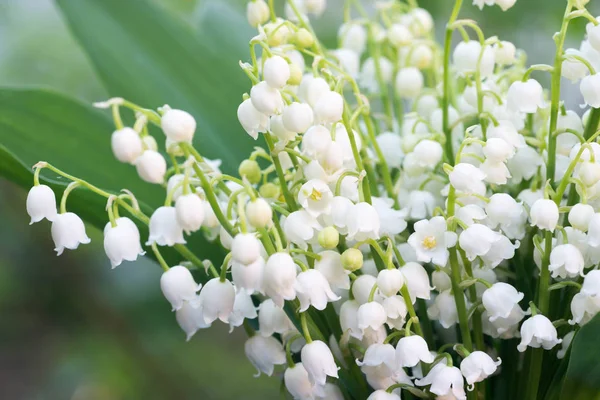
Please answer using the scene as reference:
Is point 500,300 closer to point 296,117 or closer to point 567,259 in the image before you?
point 567,259

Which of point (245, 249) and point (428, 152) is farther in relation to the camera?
point (428, 152)

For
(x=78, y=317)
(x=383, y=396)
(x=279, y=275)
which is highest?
(x=279, y=275)

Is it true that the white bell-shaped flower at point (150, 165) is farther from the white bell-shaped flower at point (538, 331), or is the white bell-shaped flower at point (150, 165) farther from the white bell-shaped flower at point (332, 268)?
the white bell-shaped flower at point (538, 331)

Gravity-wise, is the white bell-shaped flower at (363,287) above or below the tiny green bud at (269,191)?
below

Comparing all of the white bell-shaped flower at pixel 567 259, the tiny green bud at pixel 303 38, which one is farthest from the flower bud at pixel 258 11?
the white bell-shaped flower at pixel 567 259

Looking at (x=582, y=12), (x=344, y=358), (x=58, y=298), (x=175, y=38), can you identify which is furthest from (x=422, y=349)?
(x=58, y=298)

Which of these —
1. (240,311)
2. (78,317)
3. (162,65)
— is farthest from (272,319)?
(78,317)

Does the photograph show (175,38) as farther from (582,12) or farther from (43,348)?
(43,348)
